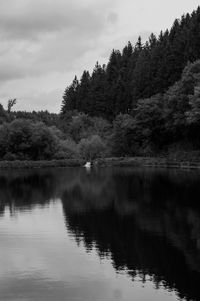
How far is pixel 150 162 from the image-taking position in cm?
7412

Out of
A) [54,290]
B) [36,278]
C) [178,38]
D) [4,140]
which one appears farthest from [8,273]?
[178,38]

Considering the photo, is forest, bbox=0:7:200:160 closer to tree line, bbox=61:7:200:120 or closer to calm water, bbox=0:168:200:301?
tree line, bbox=61:7:200:120

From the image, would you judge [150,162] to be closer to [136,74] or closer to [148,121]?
[148,121]

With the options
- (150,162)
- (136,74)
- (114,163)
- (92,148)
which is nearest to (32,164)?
(114,163)

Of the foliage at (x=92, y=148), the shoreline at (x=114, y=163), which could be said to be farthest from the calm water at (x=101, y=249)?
the foliage at (x=92, y=148)

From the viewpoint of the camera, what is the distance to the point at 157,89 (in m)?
87.8

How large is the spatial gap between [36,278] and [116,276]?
6.65ft

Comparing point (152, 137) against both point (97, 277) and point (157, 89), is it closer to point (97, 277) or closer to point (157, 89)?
point (157, 89)

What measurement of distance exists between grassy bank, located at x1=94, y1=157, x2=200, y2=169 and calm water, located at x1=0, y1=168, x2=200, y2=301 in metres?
35.2

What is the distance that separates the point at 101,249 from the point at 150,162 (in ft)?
192

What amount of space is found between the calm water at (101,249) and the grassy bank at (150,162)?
116 feet

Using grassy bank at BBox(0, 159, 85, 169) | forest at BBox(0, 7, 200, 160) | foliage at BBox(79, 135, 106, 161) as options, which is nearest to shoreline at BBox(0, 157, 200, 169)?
grassy bank at BBox(0, 159, 85, 169)

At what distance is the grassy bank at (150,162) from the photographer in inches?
2579

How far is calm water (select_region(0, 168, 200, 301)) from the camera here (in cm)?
1191
